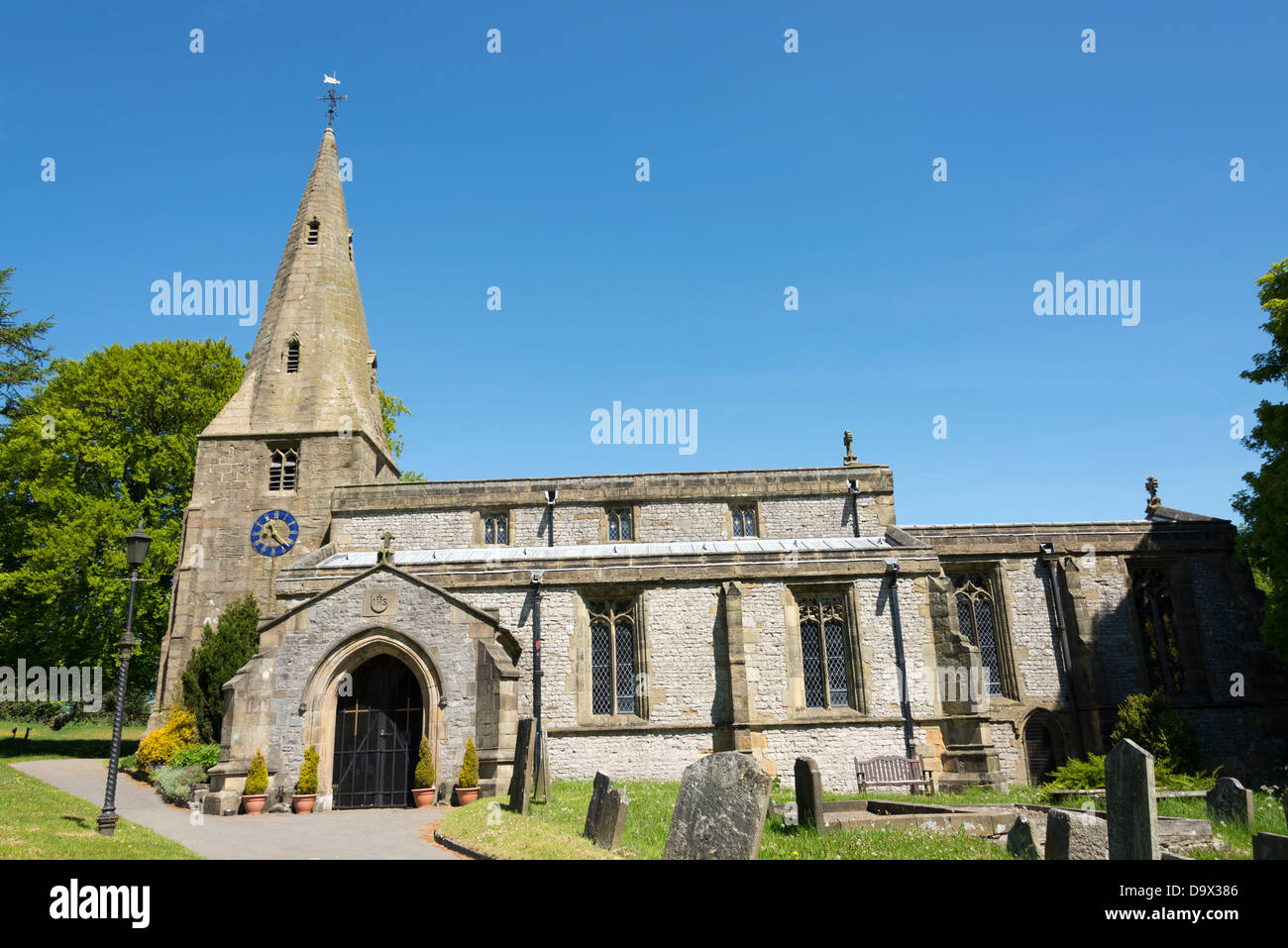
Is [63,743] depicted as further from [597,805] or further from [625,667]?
[597,805]

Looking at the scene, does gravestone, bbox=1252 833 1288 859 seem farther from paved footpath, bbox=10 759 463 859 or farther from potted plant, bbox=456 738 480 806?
potted plant, bbox=456 738 480 806

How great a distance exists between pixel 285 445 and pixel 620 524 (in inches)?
436

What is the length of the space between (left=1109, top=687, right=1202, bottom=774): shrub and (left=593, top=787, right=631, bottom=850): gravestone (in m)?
14.5

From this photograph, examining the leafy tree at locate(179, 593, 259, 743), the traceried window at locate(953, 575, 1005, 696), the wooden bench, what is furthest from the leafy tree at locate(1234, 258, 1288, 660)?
the leafy tree at locate(179, 593, 259, 743)

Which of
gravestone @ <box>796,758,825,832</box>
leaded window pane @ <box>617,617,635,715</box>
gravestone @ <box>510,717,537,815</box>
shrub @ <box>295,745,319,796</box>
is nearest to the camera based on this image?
gravestone @ <box>796,758,825,832</box>

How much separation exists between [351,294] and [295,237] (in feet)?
9.89

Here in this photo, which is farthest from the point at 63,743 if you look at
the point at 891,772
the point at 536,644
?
the point at 891,772

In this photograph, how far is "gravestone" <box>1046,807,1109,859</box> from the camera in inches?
280

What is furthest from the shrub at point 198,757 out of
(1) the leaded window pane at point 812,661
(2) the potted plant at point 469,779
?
(1) the leaded window pane at point 812,661
